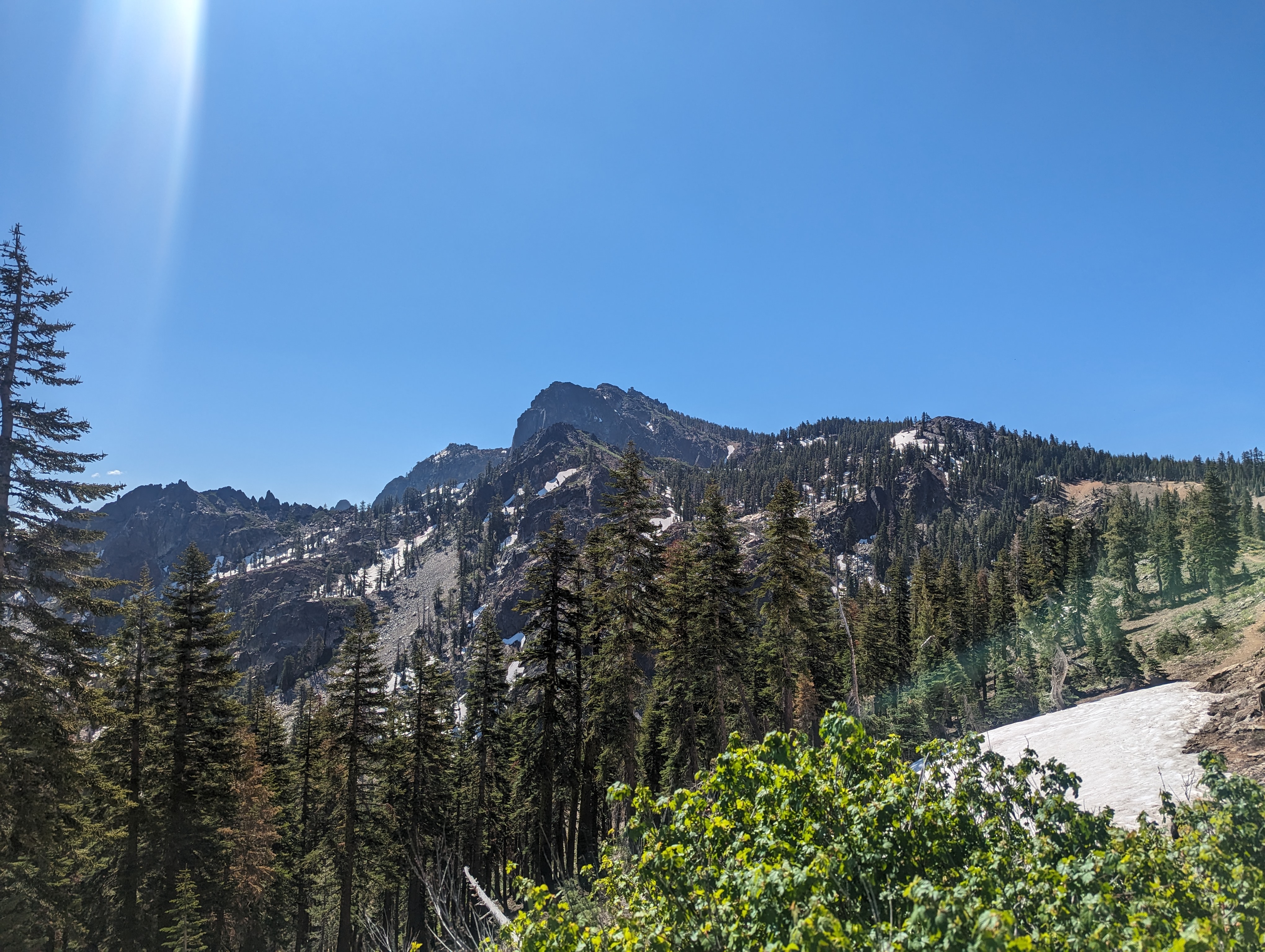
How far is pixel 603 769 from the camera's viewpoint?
24.7m

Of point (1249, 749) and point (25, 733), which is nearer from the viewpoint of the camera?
point (1249, 749)

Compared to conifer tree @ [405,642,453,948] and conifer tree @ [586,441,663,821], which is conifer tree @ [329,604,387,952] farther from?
conifer tree @ [586,441,663,821]

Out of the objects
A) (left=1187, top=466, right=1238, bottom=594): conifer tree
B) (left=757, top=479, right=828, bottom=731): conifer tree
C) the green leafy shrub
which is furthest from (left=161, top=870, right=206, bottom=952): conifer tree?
(left=1187, top=466, right=1238, bottom=594): conifer tree

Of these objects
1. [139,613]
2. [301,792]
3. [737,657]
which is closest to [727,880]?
[737,657]

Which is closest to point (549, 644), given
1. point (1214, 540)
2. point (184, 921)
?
point (184, 921)

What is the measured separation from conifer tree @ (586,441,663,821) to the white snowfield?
10.7 metres

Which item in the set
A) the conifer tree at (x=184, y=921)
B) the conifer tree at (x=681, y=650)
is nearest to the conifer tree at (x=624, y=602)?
Result: the conifer tree at (x=681, y=650)

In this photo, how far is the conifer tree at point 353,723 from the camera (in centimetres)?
2214

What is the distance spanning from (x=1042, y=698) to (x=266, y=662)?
8569 inches

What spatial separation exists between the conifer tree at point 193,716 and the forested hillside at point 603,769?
0.32 ft

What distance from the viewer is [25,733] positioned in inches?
504

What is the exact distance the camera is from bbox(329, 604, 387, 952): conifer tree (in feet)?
72.6

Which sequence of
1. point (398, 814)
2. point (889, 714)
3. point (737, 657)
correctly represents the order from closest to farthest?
point (737, 657) < point (398, 814) < point (889, 714)

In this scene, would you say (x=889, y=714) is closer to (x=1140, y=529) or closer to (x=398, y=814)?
(x=398, y=814)
